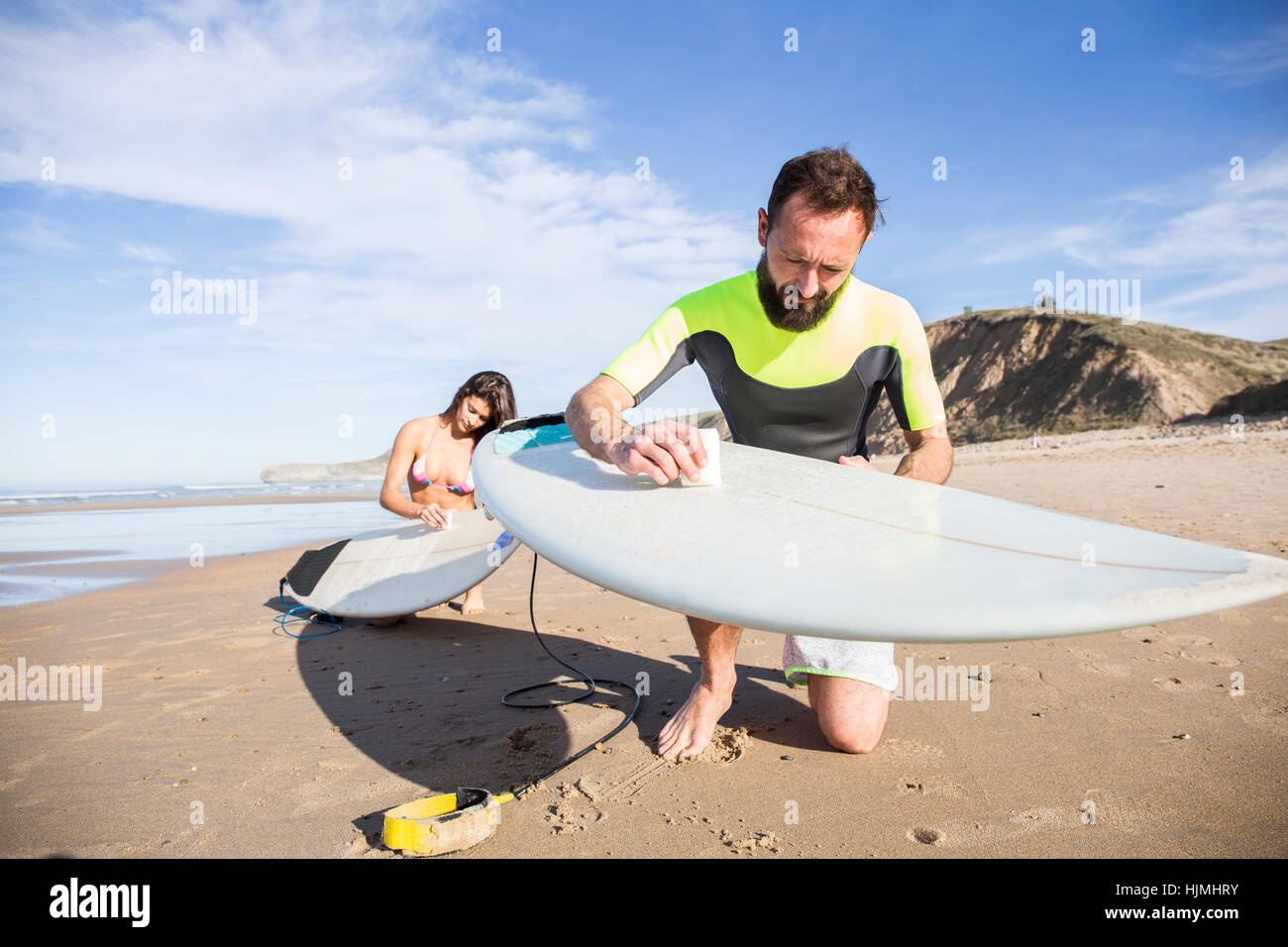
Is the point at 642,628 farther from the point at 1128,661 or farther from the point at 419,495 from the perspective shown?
the point at 1128,661

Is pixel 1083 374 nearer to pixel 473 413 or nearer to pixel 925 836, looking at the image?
pixel 473 413

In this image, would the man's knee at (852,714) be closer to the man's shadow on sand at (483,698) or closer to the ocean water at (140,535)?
the man's shadow on sand at (483,698)

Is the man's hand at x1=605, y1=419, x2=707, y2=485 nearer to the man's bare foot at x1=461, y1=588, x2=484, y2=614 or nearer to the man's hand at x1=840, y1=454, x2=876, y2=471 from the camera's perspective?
the man's hand at x1=840, y1=454, x2=876, y2=471

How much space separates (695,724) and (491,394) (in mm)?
2777

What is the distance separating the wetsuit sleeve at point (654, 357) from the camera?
233 centimetres

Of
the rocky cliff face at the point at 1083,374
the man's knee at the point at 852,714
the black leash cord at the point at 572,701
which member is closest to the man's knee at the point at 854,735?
the man's knee at the point at 852,714

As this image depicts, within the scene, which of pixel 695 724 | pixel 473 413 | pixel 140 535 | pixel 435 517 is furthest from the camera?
pixel 140 535

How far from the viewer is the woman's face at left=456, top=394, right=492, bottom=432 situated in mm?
4320

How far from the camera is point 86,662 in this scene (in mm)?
3328

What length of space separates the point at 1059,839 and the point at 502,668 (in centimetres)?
212

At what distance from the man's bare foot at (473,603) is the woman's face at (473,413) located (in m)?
1.04

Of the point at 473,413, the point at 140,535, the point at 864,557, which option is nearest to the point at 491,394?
the point at 473,413

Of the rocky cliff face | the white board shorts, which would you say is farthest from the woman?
the rocky cliff face

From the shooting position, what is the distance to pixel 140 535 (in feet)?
32.3
